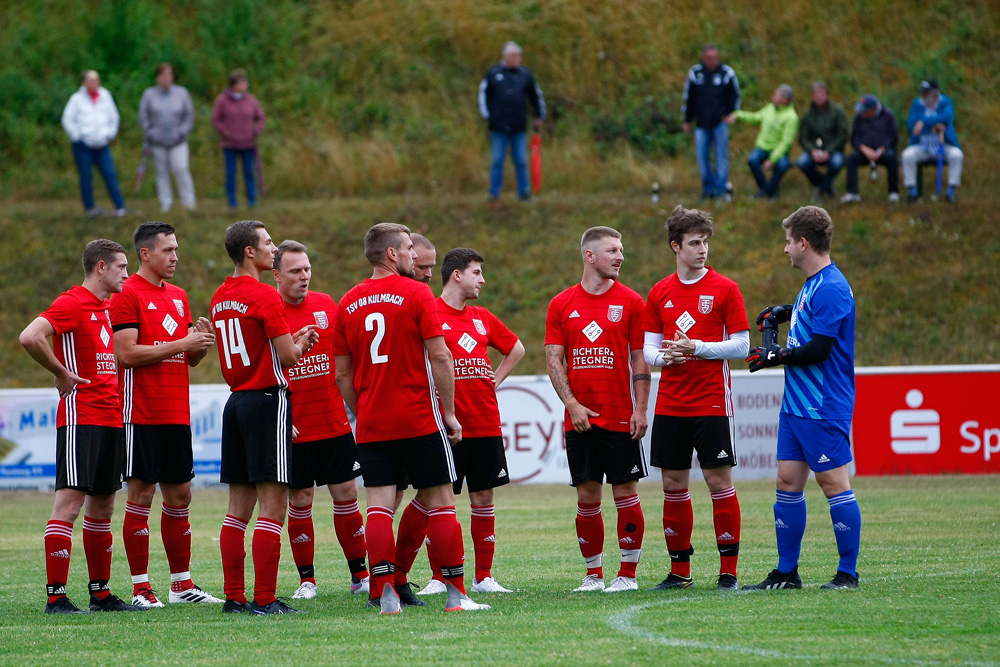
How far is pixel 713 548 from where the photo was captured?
9.83m

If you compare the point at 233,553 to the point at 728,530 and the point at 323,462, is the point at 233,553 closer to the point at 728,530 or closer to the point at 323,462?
the point at 323,462

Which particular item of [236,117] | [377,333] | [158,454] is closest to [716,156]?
[236,117]

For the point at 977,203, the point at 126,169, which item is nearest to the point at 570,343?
the point at 977,203

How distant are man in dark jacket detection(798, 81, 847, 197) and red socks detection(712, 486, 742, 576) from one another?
14.4 m

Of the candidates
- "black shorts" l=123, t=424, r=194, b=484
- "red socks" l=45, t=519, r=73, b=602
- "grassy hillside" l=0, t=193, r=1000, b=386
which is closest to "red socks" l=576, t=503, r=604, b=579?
"black shorts" l=123, t=424, r=194, b=484

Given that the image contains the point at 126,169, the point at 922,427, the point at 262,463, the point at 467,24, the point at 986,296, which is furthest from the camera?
the point at 467,24

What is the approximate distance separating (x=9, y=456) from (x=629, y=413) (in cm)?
1175

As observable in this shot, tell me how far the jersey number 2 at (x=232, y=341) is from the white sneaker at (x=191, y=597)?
1874 mm

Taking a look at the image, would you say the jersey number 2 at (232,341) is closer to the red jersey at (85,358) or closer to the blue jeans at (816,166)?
the red jersey at (85,358)

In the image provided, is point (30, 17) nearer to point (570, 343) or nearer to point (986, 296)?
point (986, 296)

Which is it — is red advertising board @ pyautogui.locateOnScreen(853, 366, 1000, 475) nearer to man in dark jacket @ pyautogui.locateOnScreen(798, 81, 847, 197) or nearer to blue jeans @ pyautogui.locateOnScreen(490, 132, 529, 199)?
man in dark jacket @ pyautogui.locateOnScreen(798, 81, 847, 197)

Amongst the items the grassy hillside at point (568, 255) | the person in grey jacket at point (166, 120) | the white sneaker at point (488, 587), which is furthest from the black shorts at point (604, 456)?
the person in grey jacket at point (166, 120)

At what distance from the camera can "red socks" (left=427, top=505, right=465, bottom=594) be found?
6.91 m

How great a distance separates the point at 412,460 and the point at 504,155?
597 inches
